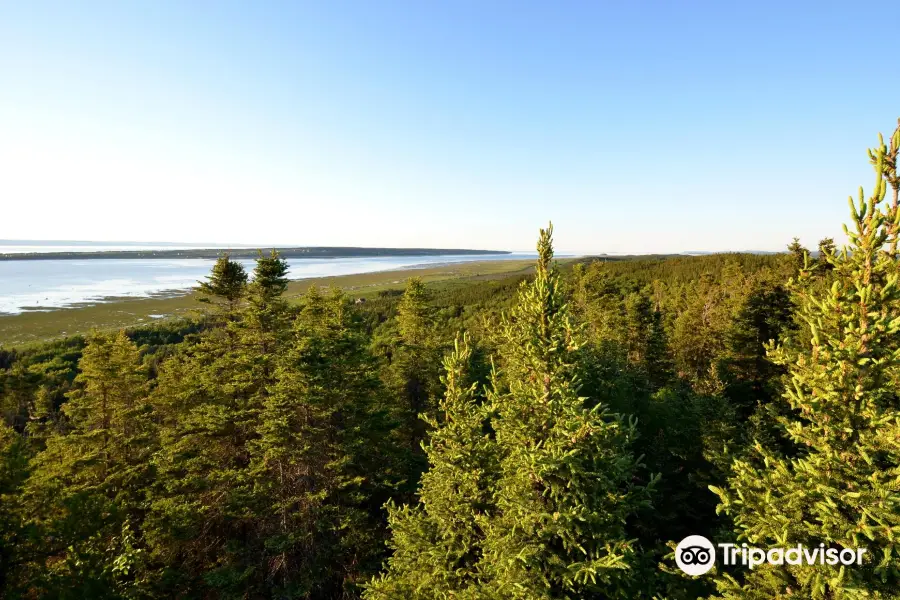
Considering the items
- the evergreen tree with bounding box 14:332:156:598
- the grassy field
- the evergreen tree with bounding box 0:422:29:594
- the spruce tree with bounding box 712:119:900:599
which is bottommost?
the grassy field

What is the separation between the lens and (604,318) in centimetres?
4031

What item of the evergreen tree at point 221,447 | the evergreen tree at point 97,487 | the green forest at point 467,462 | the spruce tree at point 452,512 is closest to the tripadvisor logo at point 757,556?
the green forest at point 467,462

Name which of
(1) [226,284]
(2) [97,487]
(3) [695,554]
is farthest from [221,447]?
(3) [695,554]

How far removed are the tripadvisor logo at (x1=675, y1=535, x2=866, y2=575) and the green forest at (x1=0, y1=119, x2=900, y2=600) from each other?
233mm

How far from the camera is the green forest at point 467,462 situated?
807cm

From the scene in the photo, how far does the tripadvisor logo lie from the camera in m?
7.68

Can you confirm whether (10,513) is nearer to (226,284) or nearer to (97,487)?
(97,487)

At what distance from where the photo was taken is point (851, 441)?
818 centimetres

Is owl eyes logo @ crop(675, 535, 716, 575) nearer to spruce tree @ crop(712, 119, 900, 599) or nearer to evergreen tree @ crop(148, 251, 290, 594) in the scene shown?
spruce tree @ crop(712, 119, 900, 599)

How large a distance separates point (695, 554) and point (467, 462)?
7.20 metres

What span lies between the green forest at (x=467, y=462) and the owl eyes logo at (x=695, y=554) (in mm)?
498

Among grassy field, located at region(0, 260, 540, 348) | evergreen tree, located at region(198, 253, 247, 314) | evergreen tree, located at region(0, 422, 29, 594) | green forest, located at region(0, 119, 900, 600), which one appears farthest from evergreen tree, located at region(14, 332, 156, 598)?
grassy field, located at region(0, 260, 540, 348)

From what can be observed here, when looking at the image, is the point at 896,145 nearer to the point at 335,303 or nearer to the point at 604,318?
the point at 335,303

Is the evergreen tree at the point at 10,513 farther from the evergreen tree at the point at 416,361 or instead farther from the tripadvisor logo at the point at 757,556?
the evergreen tree at the point at 416,361
